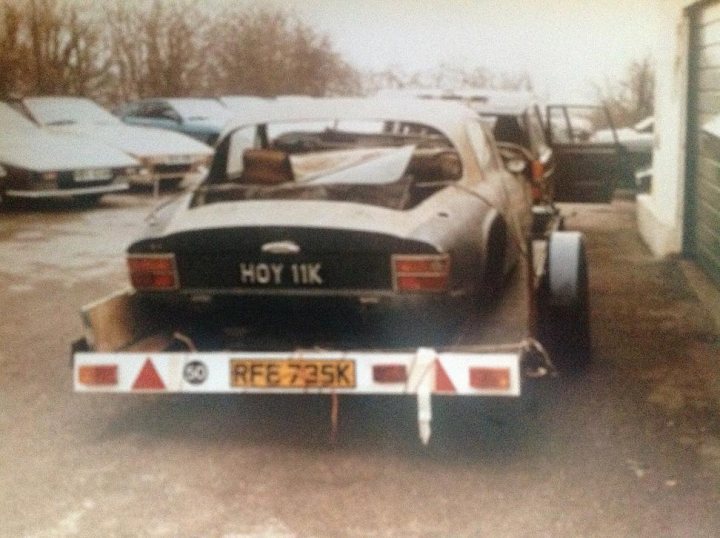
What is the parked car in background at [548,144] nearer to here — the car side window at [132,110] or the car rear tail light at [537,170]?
the car rear tail light at [537,170]

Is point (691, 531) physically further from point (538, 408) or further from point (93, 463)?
point (93, 463)

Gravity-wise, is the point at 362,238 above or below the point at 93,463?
above

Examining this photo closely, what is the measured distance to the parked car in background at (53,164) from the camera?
15.7 ft

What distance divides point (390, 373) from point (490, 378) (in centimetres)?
32

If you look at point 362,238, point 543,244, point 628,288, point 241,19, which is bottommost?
point 628,288

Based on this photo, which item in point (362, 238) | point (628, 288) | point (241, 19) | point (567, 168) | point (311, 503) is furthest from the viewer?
point (567, 168)

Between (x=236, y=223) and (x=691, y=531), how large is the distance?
1.75 meters

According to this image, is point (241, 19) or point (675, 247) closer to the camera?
point (241, 19)

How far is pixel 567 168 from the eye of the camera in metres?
8.41

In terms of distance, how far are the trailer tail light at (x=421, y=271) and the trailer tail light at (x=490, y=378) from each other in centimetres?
32

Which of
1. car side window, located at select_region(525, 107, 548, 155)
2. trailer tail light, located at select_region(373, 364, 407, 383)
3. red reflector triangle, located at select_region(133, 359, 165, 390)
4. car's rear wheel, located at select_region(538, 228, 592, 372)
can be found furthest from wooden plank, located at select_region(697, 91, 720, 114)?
red reflector triangle, located at select_region(133, 359, 165, 390)

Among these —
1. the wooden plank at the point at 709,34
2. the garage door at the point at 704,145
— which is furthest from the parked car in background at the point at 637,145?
the wooden plank at the point at 709,34

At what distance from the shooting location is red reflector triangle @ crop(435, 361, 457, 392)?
3.37m

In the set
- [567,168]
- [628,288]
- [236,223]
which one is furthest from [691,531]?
[567,168]
